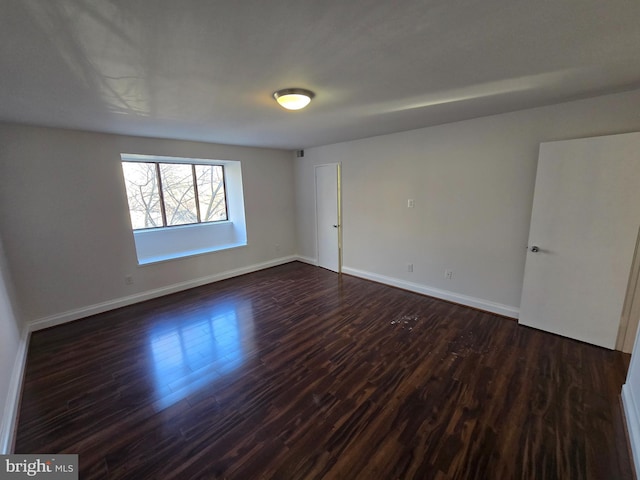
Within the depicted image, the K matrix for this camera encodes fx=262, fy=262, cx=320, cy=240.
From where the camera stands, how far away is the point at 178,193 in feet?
15.9

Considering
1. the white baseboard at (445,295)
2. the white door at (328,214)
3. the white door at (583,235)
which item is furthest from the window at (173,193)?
the white door at (583,235)

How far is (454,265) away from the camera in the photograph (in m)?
3.49

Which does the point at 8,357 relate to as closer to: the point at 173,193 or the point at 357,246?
the point at 173,193

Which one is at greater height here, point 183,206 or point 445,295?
point 183,206

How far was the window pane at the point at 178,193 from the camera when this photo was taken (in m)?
4.70

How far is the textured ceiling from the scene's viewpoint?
1.17 metres

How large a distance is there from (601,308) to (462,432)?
2.02 metres

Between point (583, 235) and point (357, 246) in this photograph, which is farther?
point (357, 246)

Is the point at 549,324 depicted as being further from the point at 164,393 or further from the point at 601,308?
the point at 164,393

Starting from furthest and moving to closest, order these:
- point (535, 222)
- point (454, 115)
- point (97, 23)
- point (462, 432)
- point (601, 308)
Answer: point (454, 115) → point (535, 222) → point (601, 308) → point (462, 432) → point (97, 23)

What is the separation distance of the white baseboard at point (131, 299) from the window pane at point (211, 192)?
125 centimetres

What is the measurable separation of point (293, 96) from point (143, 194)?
12.3ft

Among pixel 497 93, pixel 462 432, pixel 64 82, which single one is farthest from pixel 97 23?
pixel 462 432

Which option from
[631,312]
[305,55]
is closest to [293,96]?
[305,55]
